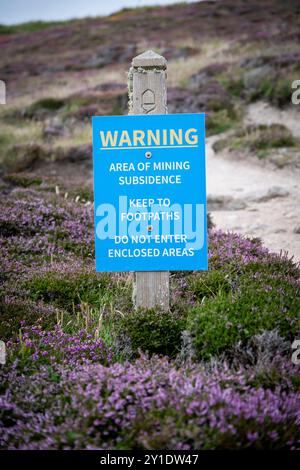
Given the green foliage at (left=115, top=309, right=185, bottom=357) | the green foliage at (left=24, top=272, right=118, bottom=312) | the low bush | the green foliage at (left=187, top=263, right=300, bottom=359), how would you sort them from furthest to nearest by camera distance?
the green foliage at (left=24, top=272, right=118, bottom=312) < the green foliage at (left=115, top=309, right=185, bottom=357) < the green foliage at (left=187, top=263, right=300, bottom=359) < the low bush

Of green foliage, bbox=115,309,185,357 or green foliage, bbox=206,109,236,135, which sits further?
green foliage, bbox=206,109,236,135

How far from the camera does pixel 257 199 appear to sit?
31.1ft

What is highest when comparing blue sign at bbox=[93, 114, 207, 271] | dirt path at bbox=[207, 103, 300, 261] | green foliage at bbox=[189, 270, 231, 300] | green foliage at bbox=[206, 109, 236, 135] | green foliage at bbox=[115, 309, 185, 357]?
green foliage at bbox=[206, 109, 236, 135]

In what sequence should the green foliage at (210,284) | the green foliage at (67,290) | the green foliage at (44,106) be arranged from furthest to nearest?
the green foliage at (44,106) → the green foliage at (67,290) → the green foliage at (210,284)

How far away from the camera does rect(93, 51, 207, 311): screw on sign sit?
13.3 feet

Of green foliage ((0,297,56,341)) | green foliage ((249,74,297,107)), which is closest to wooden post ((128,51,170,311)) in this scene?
green foliage ((0,297,56,341))

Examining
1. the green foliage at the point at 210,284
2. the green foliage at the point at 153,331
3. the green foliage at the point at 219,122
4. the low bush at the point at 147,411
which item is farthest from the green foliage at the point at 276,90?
the low bush at the point at 147,411

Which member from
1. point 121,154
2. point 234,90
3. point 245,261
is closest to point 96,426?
point 121,154

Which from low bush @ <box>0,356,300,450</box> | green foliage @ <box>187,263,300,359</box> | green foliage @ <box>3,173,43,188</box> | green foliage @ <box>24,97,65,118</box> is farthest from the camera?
green foliage @ <box>24,97,65,118</box>

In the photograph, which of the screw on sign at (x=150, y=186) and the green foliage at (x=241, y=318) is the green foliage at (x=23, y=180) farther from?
the green foliage at (x=241, y=318)

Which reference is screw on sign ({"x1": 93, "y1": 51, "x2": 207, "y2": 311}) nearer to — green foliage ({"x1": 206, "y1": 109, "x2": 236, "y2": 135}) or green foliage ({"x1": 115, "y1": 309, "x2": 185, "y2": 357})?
green foliage ({"x1": 115, "y1": 309, "x2": 185, "y2": 357})

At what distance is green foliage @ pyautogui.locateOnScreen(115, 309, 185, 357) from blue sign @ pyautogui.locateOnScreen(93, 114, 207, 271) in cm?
40

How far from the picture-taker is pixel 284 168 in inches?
450

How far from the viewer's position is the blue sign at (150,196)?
4.05 m
